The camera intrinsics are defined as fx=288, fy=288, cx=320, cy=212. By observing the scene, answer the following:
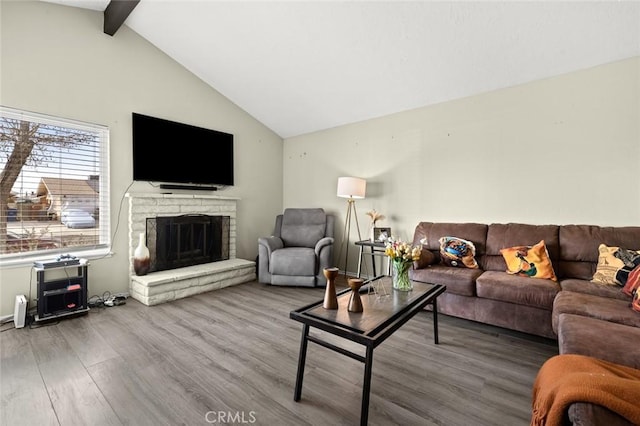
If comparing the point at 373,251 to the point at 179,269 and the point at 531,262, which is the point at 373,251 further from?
the point at 179,269

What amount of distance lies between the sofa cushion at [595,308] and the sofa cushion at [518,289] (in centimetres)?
12

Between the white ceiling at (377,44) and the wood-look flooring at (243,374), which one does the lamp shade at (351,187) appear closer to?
the white ceiling at (377,44)

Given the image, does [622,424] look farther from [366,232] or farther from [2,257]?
[2,257]

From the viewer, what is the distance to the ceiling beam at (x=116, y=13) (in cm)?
285

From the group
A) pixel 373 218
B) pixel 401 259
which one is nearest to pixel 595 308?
pixel 401 259

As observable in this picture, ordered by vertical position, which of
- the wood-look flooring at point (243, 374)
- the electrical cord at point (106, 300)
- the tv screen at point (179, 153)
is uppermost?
the tv screen at point (179, 153)

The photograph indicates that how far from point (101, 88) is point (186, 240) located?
198cm

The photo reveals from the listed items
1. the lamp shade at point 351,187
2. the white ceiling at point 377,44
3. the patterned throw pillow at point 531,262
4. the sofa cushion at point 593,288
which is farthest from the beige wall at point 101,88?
the sofa cushion at point 593,288

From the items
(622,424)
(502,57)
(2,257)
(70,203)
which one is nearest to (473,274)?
(622,424)

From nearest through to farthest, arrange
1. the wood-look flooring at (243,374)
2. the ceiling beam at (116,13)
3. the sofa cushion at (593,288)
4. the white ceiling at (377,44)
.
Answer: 1. the wood-look flooring at (243,374)
2. the sofa cushion at (593,288)
3. the white ceiling at (377,44)
4. the ceiling beam at (116,13)

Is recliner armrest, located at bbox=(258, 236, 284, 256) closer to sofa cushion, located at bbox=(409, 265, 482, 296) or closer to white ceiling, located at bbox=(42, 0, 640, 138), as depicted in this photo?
sofa cushion, located at bbox=(409, 265, 482, 296)

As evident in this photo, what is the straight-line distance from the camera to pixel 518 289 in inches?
93.9

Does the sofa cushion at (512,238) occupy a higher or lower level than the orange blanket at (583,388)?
higher

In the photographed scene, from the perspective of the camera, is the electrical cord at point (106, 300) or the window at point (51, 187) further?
the electrical cord at point (106, 300)
